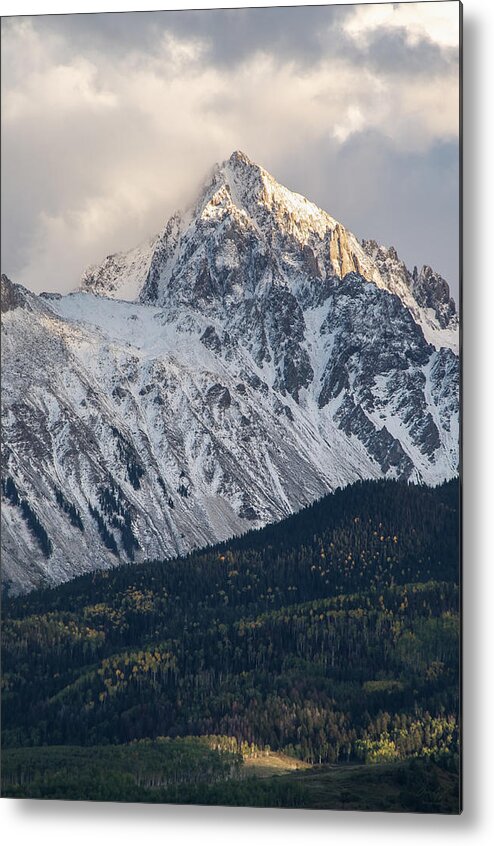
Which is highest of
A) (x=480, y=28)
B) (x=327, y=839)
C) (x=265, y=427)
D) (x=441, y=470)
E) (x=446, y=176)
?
(x=480, y=28)

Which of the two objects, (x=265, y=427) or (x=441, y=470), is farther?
(x=265, y=427)

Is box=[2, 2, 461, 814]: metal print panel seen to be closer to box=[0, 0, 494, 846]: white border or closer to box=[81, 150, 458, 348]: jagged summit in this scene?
box=[81, 150, 458, 348]: jagged summit

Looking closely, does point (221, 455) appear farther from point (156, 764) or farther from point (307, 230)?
point (156, 764)

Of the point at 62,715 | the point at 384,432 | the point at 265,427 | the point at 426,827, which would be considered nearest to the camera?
the point at 426,827

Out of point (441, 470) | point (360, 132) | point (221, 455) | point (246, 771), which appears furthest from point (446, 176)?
point (246, 771)

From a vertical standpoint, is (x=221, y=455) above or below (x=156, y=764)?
above

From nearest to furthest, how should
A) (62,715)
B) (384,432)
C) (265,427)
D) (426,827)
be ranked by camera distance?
(426,827) < (62,715) < (384,432) < (265,427)

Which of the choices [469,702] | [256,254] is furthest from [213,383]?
[469,702]

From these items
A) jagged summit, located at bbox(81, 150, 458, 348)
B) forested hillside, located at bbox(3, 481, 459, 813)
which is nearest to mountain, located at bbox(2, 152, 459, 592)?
jagged summit, located at bbox(81, 150, 458, 348)

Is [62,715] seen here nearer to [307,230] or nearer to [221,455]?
[221,455]
